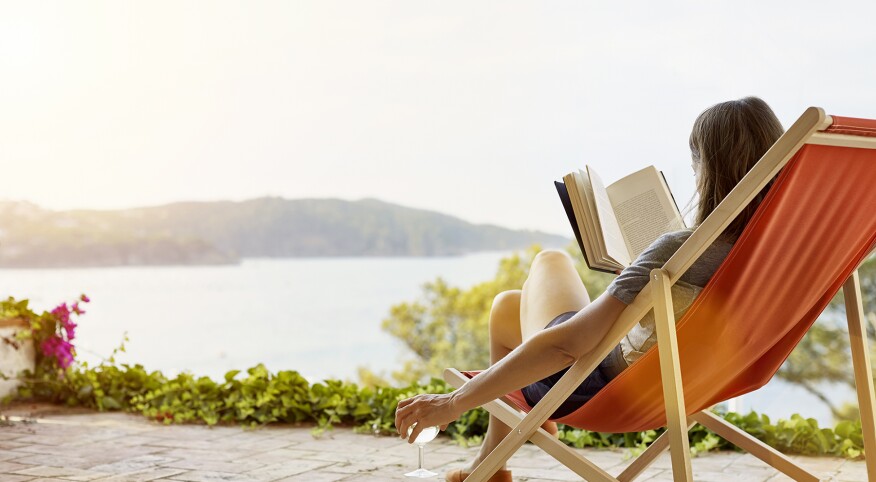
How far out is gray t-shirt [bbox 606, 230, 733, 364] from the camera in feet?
6.17

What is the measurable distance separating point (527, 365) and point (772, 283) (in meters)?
0.55

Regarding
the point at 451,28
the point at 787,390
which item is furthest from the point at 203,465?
the point at 451,28

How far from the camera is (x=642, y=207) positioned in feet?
8.18

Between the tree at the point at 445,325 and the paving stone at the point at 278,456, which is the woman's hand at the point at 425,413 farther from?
the tree at the point at 445,325

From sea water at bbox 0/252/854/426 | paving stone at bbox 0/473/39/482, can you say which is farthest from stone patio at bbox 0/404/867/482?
sea water at bbox 0/252/854/426

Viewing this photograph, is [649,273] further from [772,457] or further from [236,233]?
[236,233]

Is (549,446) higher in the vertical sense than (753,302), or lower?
lower

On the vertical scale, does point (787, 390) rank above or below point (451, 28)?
below

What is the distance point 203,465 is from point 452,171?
40.6 ft

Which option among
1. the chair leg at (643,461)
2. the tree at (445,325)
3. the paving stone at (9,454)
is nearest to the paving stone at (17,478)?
the paving stone at (9,454)

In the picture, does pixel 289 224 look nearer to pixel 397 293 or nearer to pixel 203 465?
pixel 397 293

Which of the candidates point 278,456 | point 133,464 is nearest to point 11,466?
point 133,464

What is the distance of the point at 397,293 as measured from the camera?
15.7m

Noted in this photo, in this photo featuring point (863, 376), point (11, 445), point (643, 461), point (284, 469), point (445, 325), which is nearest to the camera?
point (863, 376)
